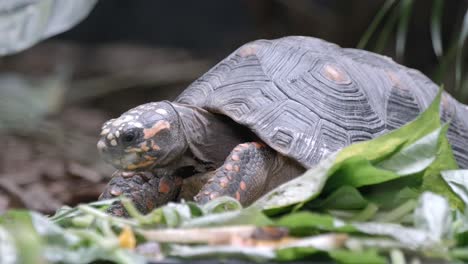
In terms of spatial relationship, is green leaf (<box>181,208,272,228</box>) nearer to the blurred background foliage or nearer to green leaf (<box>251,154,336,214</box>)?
green leaf (<box>251,154,336,214</box>)

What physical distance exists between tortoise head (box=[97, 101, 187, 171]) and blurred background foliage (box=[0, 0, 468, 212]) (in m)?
1.11

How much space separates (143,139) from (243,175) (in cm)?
31

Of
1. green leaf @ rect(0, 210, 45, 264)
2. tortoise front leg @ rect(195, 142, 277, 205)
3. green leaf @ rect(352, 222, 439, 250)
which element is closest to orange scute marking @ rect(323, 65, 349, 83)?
tortoise front leg @ rect(195, 142, 277, 205)

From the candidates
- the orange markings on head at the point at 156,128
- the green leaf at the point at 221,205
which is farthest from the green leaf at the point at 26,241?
the orange markings on head at the point at 156,128

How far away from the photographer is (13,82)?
16.2 feet

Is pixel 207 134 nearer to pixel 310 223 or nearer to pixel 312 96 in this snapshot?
pixel 312 96

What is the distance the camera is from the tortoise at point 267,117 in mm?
2164

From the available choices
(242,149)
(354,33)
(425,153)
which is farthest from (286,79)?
(354,33)

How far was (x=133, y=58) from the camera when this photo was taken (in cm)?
802

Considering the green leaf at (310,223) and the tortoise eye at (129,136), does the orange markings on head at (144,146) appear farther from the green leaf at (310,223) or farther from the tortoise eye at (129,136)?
the green leaf at (310,223)

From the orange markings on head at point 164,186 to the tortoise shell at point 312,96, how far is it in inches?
11.0

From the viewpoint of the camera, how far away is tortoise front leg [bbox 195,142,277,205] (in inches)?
80.8

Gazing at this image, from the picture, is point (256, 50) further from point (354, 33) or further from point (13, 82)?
point (354, 33)

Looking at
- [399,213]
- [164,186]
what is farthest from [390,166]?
[164,186]
